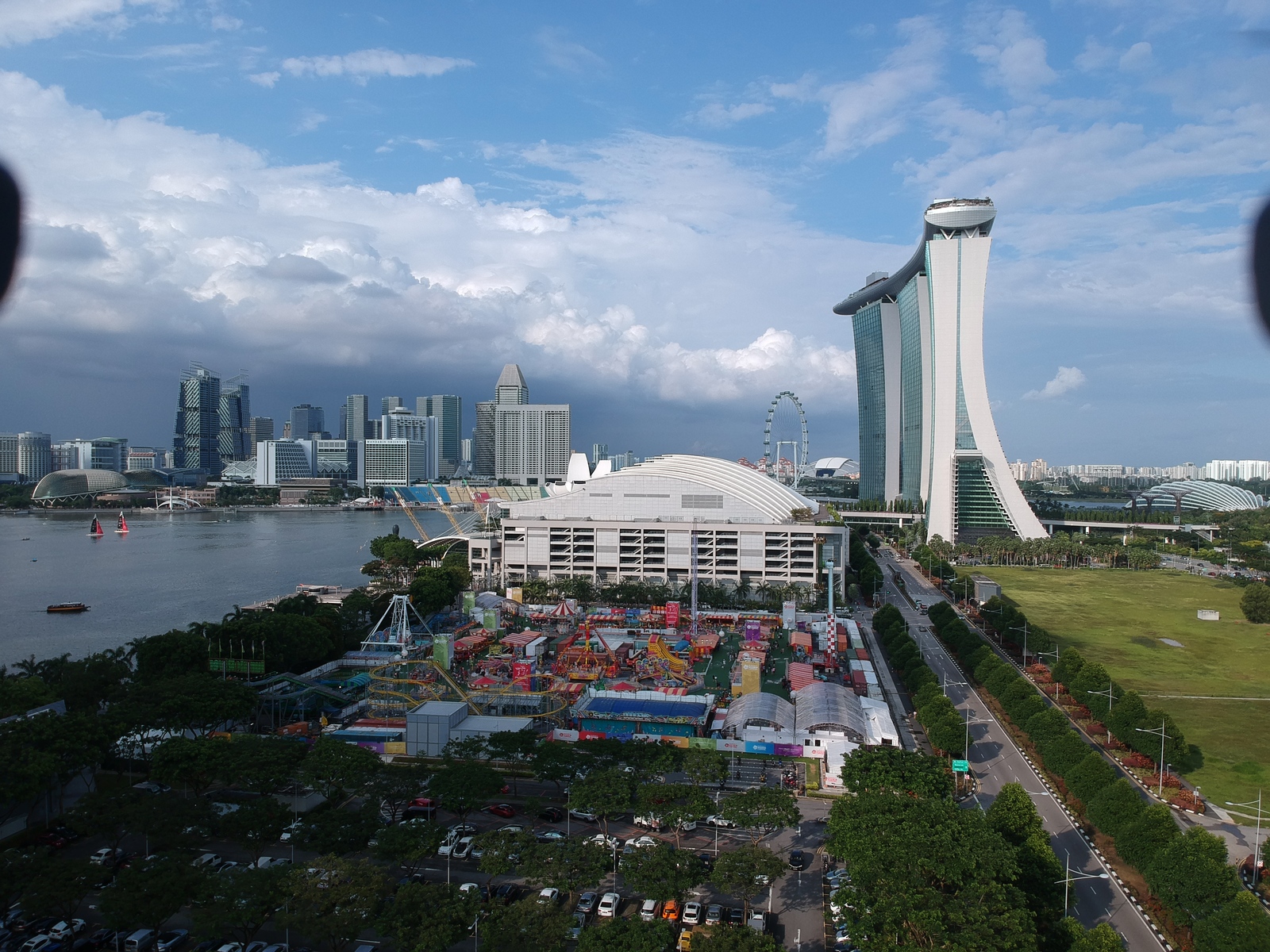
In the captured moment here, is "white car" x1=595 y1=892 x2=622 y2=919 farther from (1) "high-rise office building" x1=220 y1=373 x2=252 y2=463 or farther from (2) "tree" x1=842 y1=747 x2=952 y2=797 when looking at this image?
(1) "high-rise office building" x1=220 y1=373 x2=252 y2=463

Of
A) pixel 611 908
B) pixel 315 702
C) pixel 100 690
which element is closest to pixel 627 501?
pixel 315 702

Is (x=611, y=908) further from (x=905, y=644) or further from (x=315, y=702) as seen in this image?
(x=905, y=644)

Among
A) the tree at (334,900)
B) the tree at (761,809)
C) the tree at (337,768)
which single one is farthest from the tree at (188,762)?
the tree at (761,809)

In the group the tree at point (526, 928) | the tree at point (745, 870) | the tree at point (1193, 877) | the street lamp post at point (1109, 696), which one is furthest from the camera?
the street lamp post at point (1109, 696)

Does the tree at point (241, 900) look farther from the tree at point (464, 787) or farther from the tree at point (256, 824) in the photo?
the tree at point (464, 787)

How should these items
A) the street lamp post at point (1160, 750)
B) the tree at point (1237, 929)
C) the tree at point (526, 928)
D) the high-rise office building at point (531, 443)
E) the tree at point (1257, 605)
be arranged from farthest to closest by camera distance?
the high-rise office building at point (531, 443) < the tree at point (1257, 605) < the street lamp post at point (1160, 750) < the tree at point (526, 928) < the tree at point (1237, 929)
